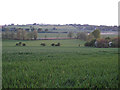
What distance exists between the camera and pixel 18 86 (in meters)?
4.34

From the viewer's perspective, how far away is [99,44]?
48.7m

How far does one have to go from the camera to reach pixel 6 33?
81.8 m

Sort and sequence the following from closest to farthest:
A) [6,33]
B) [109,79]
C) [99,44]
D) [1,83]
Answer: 1. [1,83]
2. [109,79]
3. [99,44]
4. [6,33]

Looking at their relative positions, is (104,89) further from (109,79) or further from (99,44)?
(99,44)

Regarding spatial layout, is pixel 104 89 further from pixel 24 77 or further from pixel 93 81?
pixel 24 77

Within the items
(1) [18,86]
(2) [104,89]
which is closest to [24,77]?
(1) [18,86]

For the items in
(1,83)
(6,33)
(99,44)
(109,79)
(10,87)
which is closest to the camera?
(10,87)

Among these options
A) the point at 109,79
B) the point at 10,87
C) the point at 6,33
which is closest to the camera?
the point at 10,87

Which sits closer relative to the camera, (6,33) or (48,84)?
(48,84)

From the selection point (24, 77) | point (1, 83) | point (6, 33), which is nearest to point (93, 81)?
point (24, 77)

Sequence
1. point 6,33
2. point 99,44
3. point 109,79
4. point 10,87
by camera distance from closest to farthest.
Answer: point 10,87, point 109,79, point 99,44, point 6,33

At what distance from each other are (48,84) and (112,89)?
1827 mm

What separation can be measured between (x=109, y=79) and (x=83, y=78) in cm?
86

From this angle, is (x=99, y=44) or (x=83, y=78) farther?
(x=99, y=44)
